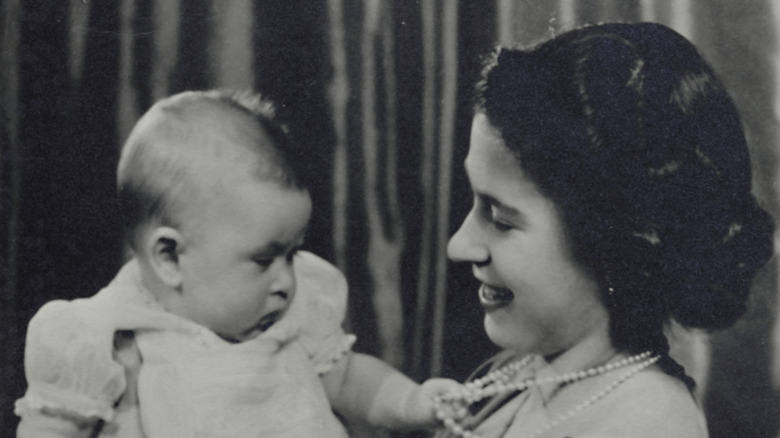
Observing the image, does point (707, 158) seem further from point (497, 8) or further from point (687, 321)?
point (497, 8)

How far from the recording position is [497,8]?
93 cm

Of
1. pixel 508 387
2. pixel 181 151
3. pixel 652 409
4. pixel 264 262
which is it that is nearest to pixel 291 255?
pixel 264 262

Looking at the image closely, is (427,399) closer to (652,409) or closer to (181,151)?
(652,409)

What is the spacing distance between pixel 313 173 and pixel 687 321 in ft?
1.44

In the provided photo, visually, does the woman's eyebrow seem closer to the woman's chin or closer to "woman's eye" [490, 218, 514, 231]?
"woman's eye" [490, 218, 514, 231]

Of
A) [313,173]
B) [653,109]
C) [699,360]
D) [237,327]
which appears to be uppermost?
[653,109]

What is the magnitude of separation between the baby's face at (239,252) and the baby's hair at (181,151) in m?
0.02

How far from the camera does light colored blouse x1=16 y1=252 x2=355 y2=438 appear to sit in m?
0.78

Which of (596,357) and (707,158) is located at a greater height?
(707,158)

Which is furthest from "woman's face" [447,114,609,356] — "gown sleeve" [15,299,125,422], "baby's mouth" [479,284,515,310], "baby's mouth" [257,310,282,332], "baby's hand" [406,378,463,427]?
"gown sleeve" [15,299,125,422]

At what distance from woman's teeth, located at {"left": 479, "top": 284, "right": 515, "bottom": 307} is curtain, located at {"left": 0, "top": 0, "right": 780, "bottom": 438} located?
97 mm

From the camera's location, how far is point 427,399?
0.93m

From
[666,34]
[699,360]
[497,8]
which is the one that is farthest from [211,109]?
[699,360]

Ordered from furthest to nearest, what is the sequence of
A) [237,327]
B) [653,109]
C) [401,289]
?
[401,289] < [237,327] < [653,109]
